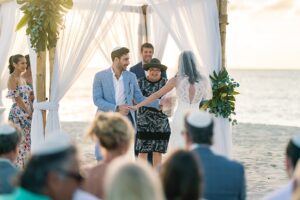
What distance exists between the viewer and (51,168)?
8.11 feet

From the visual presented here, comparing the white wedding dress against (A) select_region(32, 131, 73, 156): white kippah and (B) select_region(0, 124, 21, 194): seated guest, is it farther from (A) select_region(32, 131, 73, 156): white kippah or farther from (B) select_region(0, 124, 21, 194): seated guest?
(A) select_region(32, 131, 73, 156): white kippah

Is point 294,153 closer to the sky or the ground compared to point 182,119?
closer to the ground

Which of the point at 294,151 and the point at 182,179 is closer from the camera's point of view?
the point at 182,179

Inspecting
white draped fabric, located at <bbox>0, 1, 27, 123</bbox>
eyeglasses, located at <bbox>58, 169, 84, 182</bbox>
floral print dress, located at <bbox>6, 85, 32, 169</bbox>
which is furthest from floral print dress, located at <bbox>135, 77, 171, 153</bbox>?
eyeglasses, located at <bbox>58, 169, 84, 182</bbox>

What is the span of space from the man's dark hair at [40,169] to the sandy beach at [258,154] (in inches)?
137

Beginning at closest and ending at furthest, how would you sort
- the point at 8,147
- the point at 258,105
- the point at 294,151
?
the point at 294,151 → the point at 8,147 → the point at 258,105

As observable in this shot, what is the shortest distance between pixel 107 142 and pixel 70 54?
3.58 metres

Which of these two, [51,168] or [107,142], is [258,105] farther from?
[51,168]

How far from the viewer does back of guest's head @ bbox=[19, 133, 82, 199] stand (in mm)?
2463

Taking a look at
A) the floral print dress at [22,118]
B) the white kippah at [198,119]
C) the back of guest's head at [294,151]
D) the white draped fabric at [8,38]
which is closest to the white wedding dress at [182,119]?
the floral print dress at [22,118]

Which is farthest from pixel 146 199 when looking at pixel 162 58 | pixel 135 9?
pixel 135 9

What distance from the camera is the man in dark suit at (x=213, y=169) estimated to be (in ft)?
11.0

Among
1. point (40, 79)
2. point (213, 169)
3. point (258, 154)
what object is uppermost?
point (40, 79)

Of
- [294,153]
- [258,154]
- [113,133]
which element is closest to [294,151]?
[294,153]
